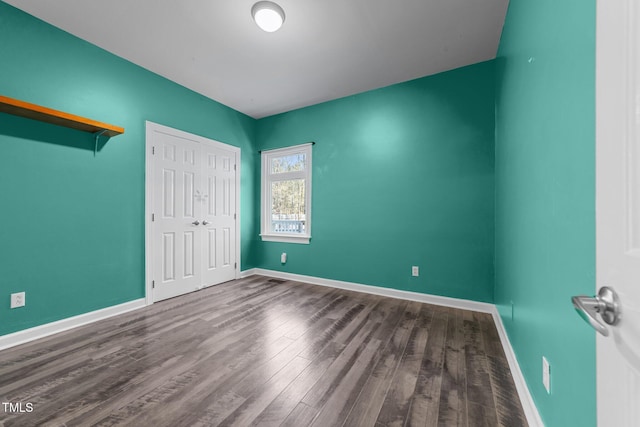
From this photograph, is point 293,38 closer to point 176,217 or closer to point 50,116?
point 50,116

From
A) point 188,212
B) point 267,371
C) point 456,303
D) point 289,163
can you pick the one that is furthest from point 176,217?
point 456,303

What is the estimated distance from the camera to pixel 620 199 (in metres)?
0.43

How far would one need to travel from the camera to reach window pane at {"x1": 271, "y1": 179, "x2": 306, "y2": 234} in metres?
4.18

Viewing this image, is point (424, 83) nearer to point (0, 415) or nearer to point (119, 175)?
point (119, 175)

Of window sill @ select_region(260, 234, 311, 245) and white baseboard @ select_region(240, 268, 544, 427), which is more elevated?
window sill @ select_region(260, 234, 311, 245)

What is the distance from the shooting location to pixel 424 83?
3.17m

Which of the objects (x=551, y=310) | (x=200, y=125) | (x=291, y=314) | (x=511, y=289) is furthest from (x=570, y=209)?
(x=200, y=125)

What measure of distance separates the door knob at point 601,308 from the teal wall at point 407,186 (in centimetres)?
267

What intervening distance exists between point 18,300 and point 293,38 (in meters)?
3.34

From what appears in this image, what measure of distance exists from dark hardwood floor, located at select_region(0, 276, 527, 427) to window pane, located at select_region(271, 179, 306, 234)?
1712mm

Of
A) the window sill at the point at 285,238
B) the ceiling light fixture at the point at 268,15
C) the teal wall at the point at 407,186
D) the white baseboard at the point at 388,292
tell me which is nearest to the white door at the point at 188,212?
the window sill at the point at 285,238

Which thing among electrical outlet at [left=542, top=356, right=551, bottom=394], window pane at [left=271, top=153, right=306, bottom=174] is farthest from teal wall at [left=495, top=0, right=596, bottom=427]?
window pane at [left=271, top=153, right=306, bottom=174]

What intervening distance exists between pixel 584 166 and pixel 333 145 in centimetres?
319

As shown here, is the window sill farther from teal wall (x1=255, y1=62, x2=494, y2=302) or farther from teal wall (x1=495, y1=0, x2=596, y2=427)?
teal wall (x1=495, y1=0, x2=596, y2=427)
